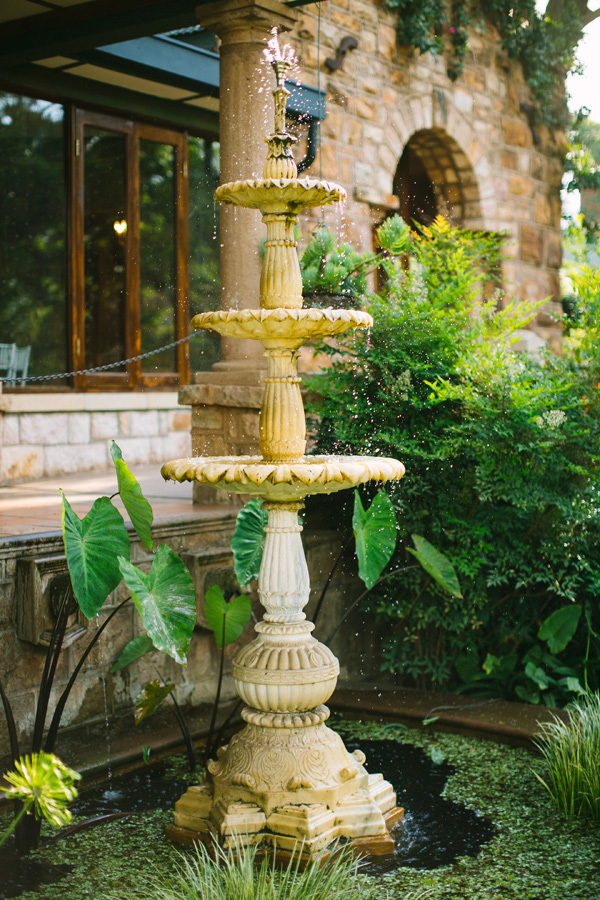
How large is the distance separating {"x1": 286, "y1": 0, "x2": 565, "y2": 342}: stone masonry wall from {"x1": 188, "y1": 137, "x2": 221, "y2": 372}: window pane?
2.01 metres

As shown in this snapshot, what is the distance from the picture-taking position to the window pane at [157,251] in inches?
357

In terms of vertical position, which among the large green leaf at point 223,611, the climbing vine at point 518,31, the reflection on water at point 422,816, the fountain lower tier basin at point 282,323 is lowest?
the reflection on water at point 422,816

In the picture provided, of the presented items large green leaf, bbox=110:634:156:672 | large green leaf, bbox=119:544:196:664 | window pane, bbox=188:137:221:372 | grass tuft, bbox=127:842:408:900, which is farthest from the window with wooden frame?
grass tuft, bbox=127:842:408:900

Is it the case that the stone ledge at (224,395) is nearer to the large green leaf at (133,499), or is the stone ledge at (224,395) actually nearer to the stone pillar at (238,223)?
the stone pillar at (238,223)

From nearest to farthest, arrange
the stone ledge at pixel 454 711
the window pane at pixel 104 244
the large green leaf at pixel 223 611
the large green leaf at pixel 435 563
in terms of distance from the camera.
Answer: the large green leaf at pixel 223 611, the large green leaf at pixel 435 563, the stone ledge at pixel 454 711, the window pane at pixel 104 244

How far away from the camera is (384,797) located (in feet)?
11.0

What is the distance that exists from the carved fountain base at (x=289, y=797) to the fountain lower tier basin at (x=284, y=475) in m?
0.79

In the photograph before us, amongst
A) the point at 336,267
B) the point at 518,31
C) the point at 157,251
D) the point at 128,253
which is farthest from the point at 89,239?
the point at 518,31

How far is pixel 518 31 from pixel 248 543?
772 cm

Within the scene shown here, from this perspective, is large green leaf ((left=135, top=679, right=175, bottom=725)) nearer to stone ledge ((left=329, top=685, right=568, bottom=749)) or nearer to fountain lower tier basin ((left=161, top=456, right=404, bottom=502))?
fountain lower tier basin ((left=161, top=456, right=404, bottom=502))

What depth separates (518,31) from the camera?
380 inches

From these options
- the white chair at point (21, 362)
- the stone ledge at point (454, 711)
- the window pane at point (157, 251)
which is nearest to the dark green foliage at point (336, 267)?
the stone ledge at point (454, 711)

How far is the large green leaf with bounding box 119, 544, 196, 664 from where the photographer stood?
2.91 metres

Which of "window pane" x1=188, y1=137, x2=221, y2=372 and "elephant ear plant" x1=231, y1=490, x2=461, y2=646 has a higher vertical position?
"window pane" x1=188, y1=137, x2=221, y2=372
